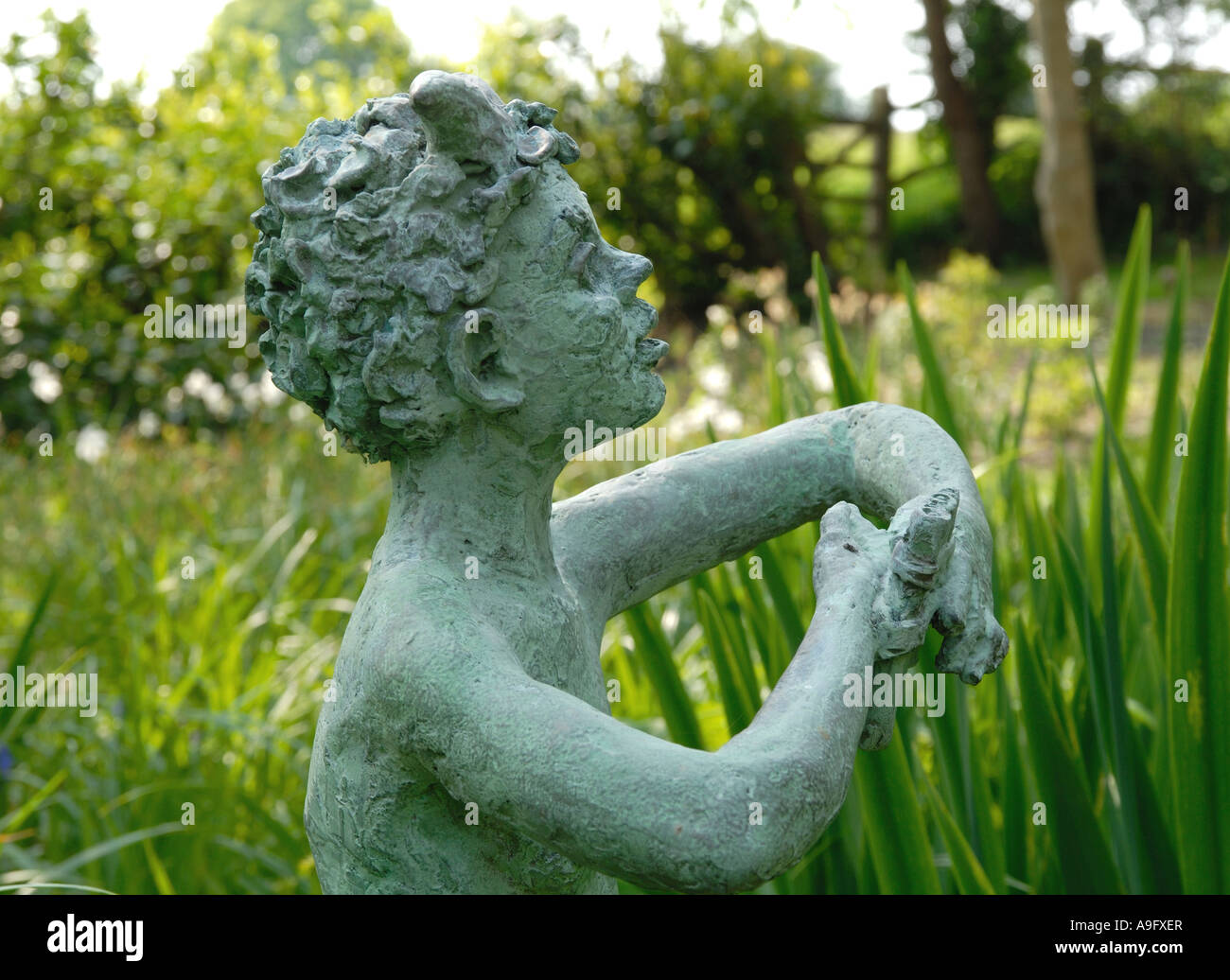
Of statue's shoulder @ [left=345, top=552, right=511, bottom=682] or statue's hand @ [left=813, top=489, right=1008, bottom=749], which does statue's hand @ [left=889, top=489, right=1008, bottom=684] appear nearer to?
statue's hand @ [left=813, top=489, right=1008, bottom=749]

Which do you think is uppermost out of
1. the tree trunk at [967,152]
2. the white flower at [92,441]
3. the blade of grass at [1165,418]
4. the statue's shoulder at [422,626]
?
the tree trunk at [967,152]

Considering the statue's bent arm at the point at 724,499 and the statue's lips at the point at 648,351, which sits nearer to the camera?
the statue's lips at the point at 648,351

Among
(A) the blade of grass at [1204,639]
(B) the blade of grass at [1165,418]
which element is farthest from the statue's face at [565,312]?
(B) the blade of grass at [1165,418]

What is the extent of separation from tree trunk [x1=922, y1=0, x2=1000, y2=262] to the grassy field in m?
6.98

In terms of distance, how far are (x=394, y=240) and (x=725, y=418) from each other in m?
4.86

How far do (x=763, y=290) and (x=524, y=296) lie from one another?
26.4ft

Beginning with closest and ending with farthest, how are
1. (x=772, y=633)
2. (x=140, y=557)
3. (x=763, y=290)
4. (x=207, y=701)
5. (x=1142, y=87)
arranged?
(x=772, y=633), (x=207, y=701), (x=140, y=557), (x=763, y=290), (x=1142, y=87)

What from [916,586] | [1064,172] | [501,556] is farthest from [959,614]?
[1064,172]

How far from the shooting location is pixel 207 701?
3.25 m

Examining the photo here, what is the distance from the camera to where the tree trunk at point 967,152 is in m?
11.0

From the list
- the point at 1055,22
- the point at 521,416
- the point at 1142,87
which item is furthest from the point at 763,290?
the point at 521,416

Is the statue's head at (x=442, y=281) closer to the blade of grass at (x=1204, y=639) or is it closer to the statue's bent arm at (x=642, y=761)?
the statue's bent arm at (x=642, y=761)

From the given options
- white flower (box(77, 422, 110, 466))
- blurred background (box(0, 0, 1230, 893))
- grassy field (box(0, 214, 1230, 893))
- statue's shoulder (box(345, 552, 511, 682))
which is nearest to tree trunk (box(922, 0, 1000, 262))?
blurred background (box(0, 0, 1230, 893))
